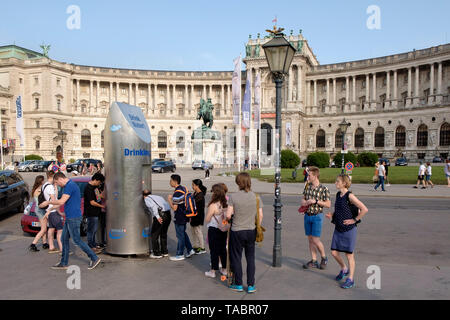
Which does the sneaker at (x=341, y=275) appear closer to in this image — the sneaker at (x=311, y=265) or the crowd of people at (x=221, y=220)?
the crowd of people at (x=221, y=220)

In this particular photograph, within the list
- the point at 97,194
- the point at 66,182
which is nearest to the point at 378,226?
the point at 97,194

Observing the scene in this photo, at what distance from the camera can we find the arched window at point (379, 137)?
74.0 m

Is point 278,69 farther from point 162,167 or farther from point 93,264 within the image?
point 162,167

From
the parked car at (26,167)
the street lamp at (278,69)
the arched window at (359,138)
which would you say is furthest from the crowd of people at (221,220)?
the arched window at (359,138)

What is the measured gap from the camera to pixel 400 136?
7144 centimetres

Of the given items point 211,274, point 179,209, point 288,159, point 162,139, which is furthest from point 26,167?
point 211,274

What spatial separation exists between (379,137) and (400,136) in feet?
13.3

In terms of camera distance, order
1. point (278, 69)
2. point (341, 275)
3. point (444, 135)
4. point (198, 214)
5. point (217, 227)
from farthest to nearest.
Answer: point (444, 135), point (198, 214), point (278, 69), point (217, 227), point (341, 275)

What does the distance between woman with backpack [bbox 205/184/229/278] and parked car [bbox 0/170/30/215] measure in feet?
35.4

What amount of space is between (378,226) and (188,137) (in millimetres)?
75403

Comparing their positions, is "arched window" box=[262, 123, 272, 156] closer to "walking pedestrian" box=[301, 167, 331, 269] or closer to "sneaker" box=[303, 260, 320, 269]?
"sneaker" box=[303, 260, 320, 269]

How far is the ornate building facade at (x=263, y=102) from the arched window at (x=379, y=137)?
0.19 meters
